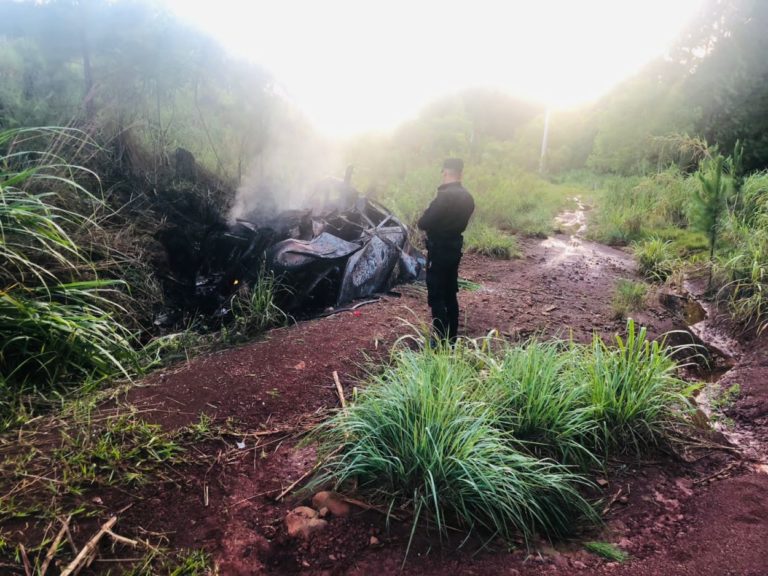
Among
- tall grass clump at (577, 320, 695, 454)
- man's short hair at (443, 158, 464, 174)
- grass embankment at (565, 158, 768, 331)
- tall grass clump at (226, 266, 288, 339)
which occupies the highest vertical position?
man's short hair at (443, 158, 464, 174)

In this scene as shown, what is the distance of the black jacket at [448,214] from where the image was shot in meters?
4.04

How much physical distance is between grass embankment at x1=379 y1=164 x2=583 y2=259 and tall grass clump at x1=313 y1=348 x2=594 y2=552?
647cm

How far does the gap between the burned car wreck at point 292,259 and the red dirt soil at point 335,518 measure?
1.04 metres

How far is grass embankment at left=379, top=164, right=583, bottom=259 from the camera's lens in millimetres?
8719

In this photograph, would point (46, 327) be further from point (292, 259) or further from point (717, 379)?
point (717, 379)

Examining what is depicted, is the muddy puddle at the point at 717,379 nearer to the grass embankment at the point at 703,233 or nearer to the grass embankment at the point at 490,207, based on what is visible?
the grass embankment at the point at 703,233

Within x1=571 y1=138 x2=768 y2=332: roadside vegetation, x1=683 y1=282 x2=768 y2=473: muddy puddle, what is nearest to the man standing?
x1=683 y1=282 x2=768 y2=473: muddy puddle

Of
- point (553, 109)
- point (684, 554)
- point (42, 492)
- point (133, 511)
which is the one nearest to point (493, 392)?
point (684, 554)

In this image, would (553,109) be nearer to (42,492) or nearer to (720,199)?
(720,199)

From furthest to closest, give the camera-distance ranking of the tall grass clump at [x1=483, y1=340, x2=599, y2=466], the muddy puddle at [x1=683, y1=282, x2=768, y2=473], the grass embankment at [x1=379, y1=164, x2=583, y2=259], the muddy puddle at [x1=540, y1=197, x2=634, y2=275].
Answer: the grass embankment at [x1=379, y1=164, x2=583, y2=259] → the muddy puddle at [x1=540, y1=197, x2=634, y2=275] → the muddy puddle at [x1=683, y1=282, x2=768, y2=473] → the tall grass clump at [x1=483, y1=340, x2=599, y2=466]

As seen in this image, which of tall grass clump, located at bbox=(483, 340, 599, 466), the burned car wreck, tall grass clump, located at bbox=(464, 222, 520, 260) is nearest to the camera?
tall grass clump, located at bbox=(483, 340, 599, 466)

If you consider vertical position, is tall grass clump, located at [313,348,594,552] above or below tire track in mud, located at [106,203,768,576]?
above

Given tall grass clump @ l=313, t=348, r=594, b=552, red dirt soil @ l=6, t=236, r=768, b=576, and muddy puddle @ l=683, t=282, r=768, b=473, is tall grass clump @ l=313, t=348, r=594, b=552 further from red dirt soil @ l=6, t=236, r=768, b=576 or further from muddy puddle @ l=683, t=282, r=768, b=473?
muddy puddle @ l=683, t=282, r=768, b=473

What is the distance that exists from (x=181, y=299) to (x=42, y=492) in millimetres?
3815
